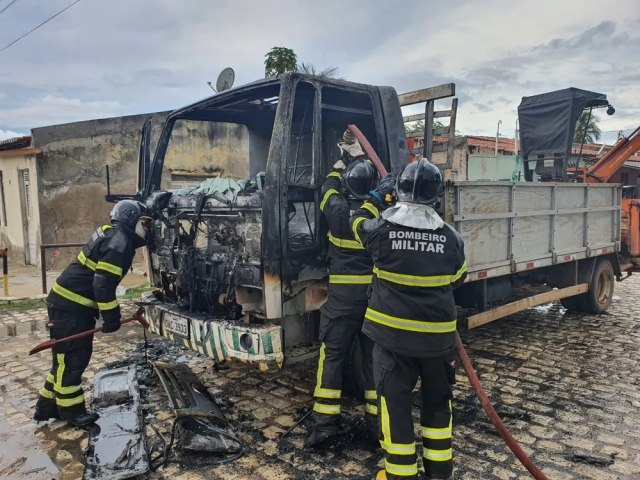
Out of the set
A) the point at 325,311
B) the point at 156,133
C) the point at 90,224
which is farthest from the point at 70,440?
the point at 156,133

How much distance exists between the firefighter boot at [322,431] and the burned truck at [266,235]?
17.9 inches

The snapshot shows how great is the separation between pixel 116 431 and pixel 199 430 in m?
0.56

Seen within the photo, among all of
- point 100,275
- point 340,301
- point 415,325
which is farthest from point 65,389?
point 415,325

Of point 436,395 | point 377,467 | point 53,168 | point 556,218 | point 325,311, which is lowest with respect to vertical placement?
point 377,467

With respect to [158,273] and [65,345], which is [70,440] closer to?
[65,345]

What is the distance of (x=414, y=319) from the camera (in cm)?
249

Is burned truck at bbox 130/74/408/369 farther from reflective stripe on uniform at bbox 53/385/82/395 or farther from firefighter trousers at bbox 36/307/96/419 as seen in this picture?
reflective stripe on uniform at bbox 53/385/82/395

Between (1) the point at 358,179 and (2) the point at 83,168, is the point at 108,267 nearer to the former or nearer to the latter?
(1) the point at 358,179

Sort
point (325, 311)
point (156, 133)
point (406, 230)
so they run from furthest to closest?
point (156, 133), point (325, 311), point (406, 230)

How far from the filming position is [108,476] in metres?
2.86

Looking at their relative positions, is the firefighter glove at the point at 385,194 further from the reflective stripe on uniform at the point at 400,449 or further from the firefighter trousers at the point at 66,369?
the firefighter trousers at the point at 66,369

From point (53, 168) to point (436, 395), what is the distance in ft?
37.6

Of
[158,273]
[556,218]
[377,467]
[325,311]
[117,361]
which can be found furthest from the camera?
[556,218]

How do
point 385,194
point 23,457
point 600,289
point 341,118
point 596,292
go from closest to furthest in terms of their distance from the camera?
point 385,194, point 23,457, point 341,118, point 596,292, point 600,289
